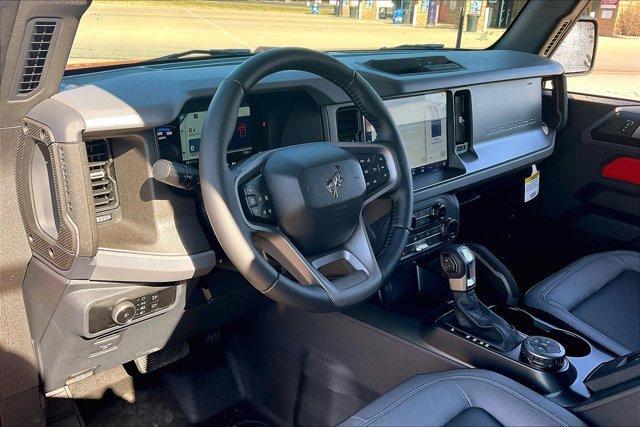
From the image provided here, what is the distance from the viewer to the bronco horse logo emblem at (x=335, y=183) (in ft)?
4.93

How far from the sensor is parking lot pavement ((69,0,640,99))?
186cm

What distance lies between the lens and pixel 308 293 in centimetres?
139

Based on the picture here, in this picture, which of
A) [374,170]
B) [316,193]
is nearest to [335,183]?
[316,193]

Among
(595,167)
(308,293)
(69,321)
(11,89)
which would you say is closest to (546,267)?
(595,167)

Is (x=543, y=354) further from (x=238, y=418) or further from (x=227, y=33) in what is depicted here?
(x=227, y=33)

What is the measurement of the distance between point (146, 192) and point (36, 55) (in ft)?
1.35

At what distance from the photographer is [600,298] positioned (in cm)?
233

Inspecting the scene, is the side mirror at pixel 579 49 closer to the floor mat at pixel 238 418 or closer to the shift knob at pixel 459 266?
the shift knob at pixel 459 266

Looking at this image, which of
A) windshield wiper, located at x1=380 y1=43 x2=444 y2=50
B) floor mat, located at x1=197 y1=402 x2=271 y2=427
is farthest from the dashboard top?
floor mat, located at x1=197 y1=402 x2=271 y2=427

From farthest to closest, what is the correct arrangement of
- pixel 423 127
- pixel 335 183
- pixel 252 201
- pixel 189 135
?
pixel 423 127
pixel 189 135
pixel 335 183
pixel 252 201

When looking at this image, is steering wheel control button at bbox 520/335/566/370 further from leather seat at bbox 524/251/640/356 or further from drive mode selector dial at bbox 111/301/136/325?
drive mode selector dial at bbox 111/301/136/325

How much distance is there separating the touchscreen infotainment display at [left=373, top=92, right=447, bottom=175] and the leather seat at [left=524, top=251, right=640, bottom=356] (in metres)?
0.64

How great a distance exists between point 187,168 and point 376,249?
0.64 metres

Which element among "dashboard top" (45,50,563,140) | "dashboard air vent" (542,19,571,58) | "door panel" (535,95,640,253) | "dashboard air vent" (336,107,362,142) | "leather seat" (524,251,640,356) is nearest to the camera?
"dashboard top" (45,50,563,140)
